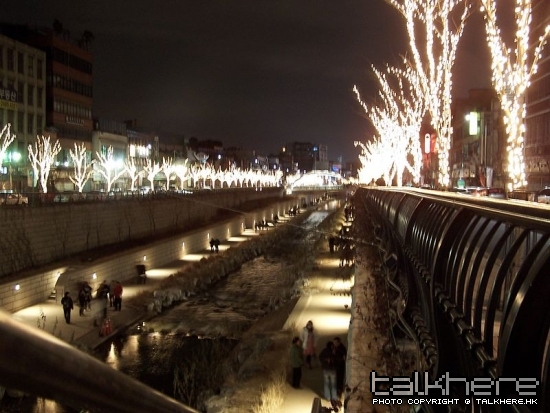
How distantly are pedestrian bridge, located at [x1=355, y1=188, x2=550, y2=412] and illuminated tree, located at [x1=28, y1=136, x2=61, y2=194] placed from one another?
45.8 m

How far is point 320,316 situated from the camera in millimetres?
19031

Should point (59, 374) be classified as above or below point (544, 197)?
below

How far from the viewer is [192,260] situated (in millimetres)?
42750

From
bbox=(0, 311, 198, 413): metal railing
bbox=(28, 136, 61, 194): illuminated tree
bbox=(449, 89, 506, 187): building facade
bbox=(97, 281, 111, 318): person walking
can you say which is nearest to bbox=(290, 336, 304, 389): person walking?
bbox=(0, 311, 198, 413): metal railing

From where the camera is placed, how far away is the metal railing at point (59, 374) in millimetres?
1400

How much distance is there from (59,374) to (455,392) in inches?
146

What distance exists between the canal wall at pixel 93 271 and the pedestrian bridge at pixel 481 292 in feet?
66.5

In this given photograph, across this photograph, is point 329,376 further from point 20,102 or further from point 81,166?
point 81,166

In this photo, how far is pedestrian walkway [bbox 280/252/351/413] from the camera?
12.1 meters

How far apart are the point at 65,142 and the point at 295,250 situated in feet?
99.5

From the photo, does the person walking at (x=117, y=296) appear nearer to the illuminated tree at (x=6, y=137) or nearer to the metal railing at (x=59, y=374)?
the metal railing at (x=59, y=374)

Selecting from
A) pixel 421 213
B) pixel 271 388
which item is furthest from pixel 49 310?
pixel 421 213

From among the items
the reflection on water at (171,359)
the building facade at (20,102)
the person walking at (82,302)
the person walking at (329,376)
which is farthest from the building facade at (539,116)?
the person walking at (329,376)

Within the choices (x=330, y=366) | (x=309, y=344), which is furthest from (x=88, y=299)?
(x=330, y=366)
